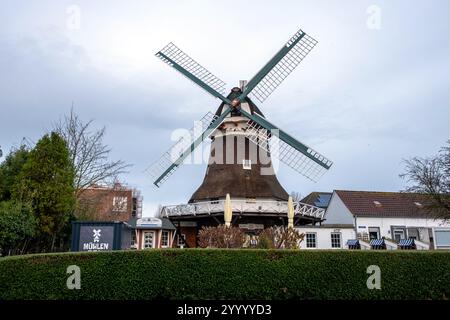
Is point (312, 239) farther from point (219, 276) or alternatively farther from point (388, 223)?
point (219, 276)

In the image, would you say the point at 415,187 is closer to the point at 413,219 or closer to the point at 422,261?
the point at 413,219

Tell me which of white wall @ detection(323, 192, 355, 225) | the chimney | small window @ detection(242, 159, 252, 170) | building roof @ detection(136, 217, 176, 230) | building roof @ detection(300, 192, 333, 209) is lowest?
building roof @ detection(136, 217, 176, 230)

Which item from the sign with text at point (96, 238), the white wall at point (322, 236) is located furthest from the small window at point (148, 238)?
the sign with text at point (96, 238)

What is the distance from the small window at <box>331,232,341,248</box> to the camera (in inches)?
1094

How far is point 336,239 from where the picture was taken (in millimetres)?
28031

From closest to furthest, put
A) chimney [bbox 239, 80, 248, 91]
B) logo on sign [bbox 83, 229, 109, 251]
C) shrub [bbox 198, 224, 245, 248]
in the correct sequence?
logo on sign [bbox 83, 229, 109, 251]
shrub [bbox 198, 224, 245, 248]
chimney [bbox 239, 80, 248, 91]

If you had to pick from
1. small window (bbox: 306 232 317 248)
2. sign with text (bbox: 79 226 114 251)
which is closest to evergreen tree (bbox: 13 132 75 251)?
sign with text (bbox: 79 226 114 251)

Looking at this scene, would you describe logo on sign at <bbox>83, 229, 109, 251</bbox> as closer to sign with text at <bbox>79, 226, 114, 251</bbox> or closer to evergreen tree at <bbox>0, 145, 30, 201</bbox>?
sign with text at <bbox>79, 226, 114, 251</bbox>

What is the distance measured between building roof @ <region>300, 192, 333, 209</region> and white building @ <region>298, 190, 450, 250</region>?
3.47 m

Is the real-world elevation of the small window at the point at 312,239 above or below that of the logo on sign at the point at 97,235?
above

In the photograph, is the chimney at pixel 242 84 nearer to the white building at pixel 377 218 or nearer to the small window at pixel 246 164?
the small window at pixel 246 164

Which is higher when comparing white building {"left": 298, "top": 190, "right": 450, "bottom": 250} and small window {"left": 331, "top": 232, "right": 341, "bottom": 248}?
white building {"left": 298, "top": 190, "right": 450, "bottom": 250}

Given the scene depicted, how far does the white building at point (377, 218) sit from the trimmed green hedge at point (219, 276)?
17.2 metres

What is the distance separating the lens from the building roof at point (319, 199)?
39.0 m
